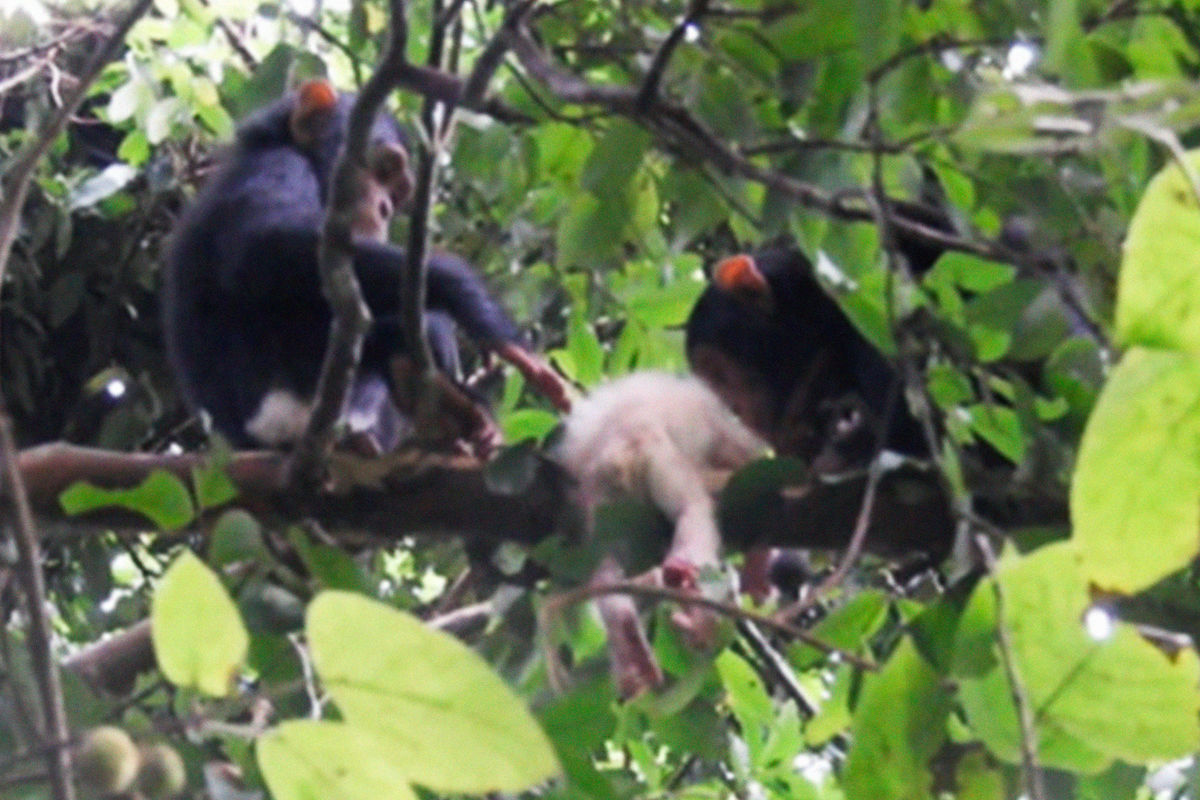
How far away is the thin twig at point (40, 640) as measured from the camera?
0.89m

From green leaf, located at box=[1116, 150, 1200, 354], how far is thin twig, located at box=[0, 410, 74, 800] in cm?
45

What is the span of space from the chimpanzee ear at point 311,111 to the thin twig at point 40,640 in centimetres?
186

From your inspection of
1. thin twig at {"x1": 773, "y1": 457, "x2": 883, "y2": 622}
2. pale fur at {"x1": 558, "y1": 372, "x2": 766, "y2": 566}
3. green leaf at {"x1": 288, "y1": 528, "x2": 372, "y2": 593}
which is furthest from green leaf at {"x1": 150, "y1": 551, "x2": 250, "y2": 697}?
pale fur at {"x1": 558, "y1": 372, "x2": 766, "y2": 566}

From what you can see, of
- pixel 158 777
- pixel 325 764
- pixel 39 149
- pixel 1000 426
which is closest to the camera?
pixel 325 764

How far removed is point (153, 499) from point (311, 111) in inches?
49.2

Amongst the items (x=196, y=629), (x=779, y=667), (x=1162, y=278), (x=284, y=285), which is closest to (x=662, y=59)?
(x=196, y=629)

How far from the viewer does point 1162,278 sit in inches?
29.5

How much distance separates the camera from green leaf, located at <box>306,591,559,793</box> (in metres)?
0.83

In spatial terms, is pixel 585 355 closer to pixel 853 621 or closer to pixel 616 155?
pixel 616 155

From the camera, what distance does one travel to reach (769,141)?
1.64m

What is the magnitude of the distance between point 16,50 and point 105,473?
163 centimetres

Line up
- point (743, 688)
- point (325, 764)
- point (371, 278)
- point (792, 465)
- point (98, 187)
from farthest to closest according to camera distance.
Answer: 1. point (98, 187)
2. point (371, 278)
3. point (743, 688)
4. point (792, 465)
5. point (325, 764)

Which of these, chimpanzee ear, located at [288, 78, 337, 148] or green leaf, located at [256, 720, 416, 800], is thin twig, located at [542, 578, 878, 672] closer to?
green leaf, located at [256, 720, 416, 800]

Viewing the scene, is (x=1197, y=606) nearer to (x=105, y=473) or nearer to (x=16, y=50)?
(x=105, y=473)
